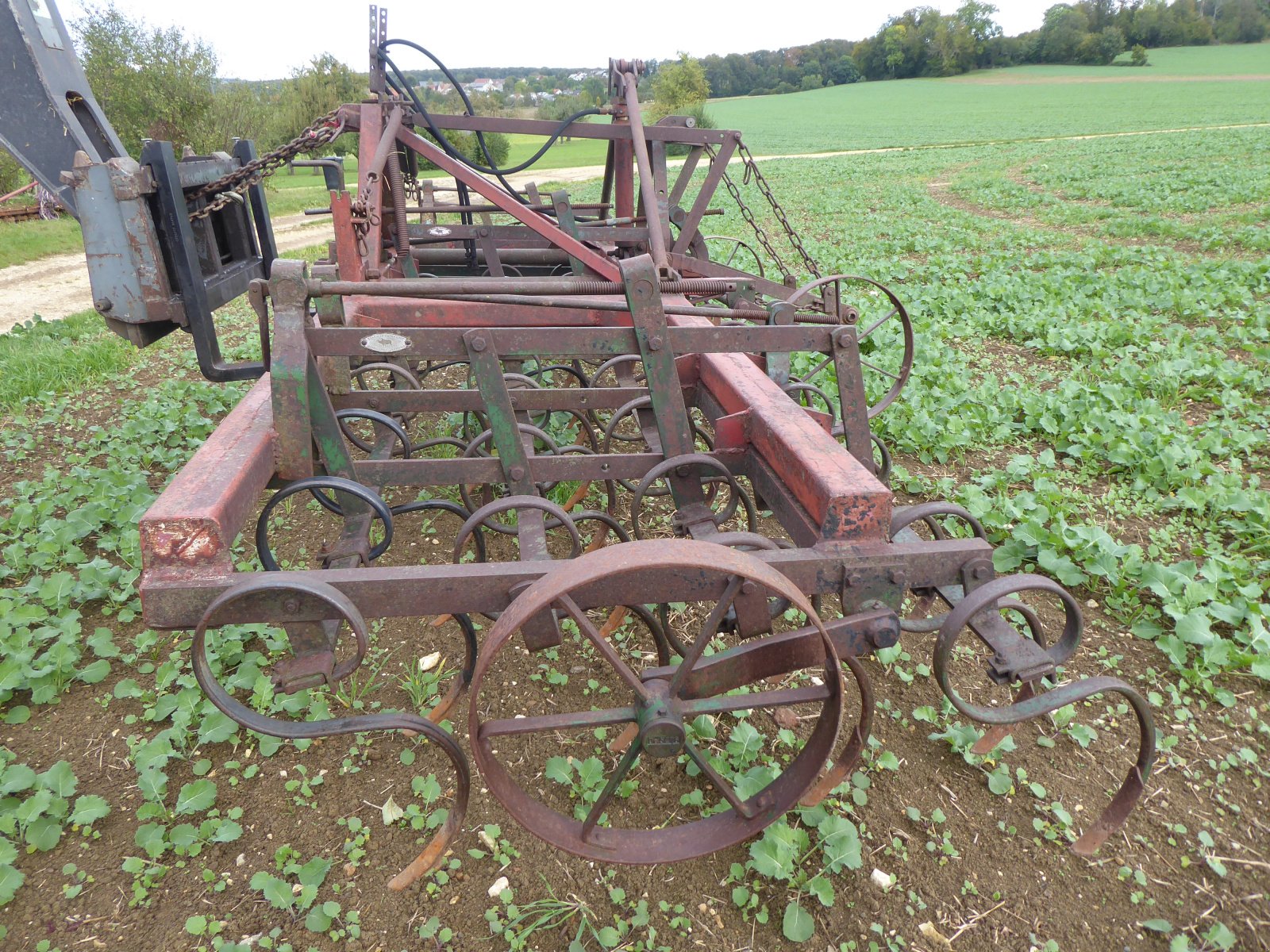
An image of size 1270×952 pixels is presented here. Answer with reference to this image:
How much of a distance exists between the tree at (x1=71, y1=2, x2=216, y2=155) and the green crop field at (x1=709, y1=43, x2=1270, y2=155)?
2511cm

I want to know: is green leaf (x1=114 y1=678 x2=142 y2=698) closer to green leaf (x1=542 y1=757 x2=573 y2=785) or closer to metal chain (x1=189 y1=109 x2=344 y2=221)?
green leaf (x1=542 y1=757 x2=573 y2=785)

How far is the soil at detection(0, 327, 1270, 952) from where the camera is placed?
1866 mm

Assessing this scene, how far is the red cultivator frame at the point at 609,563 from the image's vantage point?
174cm

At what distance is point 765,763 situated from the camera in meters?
2.31

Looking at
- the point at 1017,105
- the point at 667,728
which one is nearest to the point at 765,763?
the point at 667,728

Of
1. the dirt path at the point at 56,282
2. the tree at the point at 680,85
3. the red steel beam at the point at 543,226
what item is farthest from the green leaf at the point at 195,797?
the tree at the point at 680,85

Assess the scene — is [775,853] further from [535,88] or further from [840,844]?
[535,88]

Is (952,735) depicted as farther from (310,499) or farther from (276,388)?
(310,499)

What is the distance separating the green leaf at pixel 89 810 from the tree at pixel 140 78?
22082mm

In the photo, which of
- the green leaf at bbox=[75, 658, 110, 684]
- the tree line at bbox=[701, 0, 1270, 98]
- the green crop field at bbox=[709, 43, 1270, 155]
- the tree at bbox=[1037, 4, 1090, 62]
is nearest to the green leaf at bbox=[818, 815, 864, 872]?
the green leaf at bbox=[75, 658, 110, 684]

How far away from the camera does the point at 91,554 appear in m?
3.44

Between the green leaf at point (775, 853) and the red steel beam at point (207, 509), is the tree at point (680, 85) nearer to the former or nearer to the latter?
the red steel beam at point (207, 509)

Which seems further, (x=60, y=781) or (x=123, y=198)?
(x=123, y=198)

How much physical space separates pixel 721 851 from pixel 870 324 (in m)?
5.00
